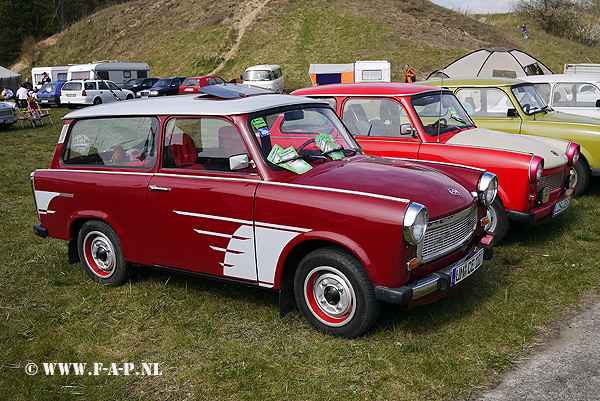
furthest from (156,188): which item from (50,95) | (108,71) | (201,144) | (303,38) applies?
(303,38)

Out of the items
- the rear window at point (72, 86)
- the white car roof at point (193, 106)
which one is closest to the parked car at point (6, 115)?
the rear window at point (72, 86)

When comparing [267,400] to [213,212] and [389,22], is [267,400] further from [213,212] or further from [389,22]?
[389,22]

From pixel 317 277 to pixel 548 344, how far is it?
1.79m

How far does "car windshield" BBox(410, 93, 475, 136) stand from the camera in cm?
661

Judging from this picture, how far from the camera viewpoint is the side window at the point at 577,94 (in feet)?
33.4

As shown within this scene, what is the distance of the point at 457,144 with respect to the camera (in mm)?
6383

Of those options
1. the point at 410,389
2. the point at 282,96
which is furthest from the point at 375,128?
the point at 410,389

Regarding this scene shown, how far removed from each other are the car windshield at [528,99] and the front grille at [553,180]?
6.53 feet

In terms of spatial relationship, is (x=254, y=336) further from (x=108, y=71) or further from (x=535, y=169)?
(x=108, y=71)

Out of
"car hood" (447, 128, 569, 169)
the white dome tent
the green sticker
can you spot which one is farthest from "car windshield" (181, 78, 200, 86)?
the green sticker

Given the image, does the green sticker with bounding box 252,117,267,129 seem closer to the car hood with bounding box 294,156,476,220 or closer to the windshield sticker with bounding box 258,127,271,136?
the windshield sticker with bounding box 258,127,271,136

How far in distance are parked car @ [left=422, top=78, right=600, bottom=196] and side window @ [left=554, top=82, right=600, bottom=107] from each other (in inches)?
71.4

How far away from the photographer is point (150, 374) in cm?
376

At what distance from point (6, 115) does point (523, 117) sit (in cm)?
1734
